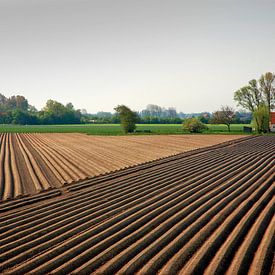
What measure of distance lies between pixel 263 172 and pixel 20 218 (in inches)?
566

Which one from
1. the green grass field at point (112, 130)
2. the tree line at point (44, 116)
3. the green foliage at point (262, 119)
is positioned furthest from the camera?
the tree line at point (44, 116)

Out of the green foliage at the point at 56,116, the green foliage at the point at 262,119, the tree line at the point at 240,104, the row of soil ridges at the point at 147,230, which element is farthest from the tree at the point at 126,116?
the green foliage at the point at 56,116

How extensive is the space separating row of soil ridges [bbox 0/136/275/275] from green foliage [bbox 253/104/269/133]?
42113 millimetres

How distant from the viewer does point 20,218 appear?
1022 cm

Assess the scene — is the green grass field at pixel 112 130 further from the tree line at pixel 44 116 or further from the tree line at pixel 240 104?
the tree line at pixel 44 116

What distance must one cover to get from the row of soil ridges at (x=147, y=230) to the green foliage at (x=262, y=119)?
42.1m

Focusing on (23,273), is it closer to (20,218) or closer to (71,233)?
(71,233)

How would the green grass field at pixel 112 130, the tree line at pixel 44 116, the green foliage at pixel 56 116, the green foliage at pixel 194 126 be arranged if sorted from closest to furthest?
1. the green foliage at pixel 194 126
2. the green grass field at pixel 112 130
3. the tree line at pixel 44 116
4. the green foliage at pixel 56 116

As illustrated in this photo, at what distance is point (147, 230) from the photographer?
28.8 feet

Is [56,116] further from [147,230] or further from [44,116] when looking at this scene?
[147,230]

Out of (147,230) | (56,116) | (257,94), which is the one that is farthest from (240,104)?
(56,116)

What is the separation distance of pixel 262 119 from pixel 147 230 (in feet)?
168

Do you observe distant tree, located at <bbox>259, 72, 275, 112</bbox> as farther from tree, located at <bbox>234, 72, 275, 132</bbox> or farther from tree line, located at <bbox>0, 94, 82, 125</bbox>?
tree line, located at <bbox>0, 94, 82, 125</bbox>

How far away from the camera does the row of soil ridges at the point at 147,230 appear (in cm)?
684
